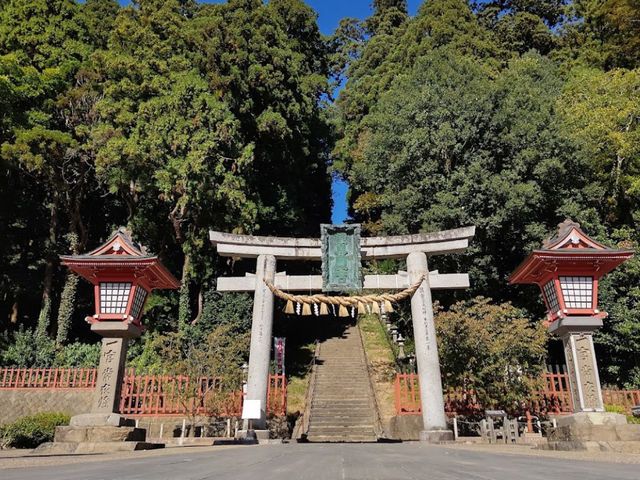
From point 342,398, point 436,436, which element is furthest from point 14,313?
point 436,436

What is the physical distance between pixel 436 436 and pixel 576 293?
4.51m

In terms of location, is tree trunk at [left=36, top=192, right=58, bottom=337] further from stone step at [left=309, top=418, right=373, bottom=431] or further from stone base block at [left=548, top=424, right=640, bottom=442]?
stone base block at [left=548, top=424, right=640, bottom=442]

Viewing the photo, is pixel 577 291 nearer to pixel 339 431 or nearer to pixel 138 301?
pixel 339 431

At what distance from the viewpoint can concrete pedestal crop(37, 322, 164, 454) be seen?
7.25 metres

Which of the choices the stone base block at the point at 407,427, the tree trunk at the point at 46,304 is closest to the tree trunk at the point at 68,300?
the tree trunk at the point at 46,304

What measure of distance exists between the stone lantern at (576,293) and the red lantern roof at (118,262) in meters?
8.05

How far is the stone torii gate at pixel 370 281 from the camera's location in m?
10.7

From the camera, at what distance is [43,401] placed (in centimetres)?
1225

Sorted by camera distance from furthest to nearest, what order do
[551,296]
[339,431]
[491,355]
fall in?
[339,431] < [491,355] < [551,296]

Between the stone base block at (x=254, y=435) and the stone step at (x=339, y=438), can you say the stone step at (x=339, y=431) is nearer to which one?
the stone step at (x=339, y=438)

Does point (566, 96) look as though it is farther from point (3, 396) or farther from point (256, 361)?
point (3, 396)

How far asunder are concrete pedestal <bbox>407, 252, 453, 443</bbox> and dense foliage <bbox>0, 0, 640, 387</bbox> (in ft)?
13.5

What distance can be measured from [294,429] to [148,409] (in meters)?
4.62

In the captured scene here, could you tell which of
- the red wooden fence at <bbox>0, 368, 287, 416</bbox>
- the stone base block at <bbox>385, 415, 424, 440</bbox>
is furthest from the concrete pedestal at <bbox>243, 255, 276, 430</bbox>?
the stone base block at <bbox>385, 415, 424, 440</bbox>
